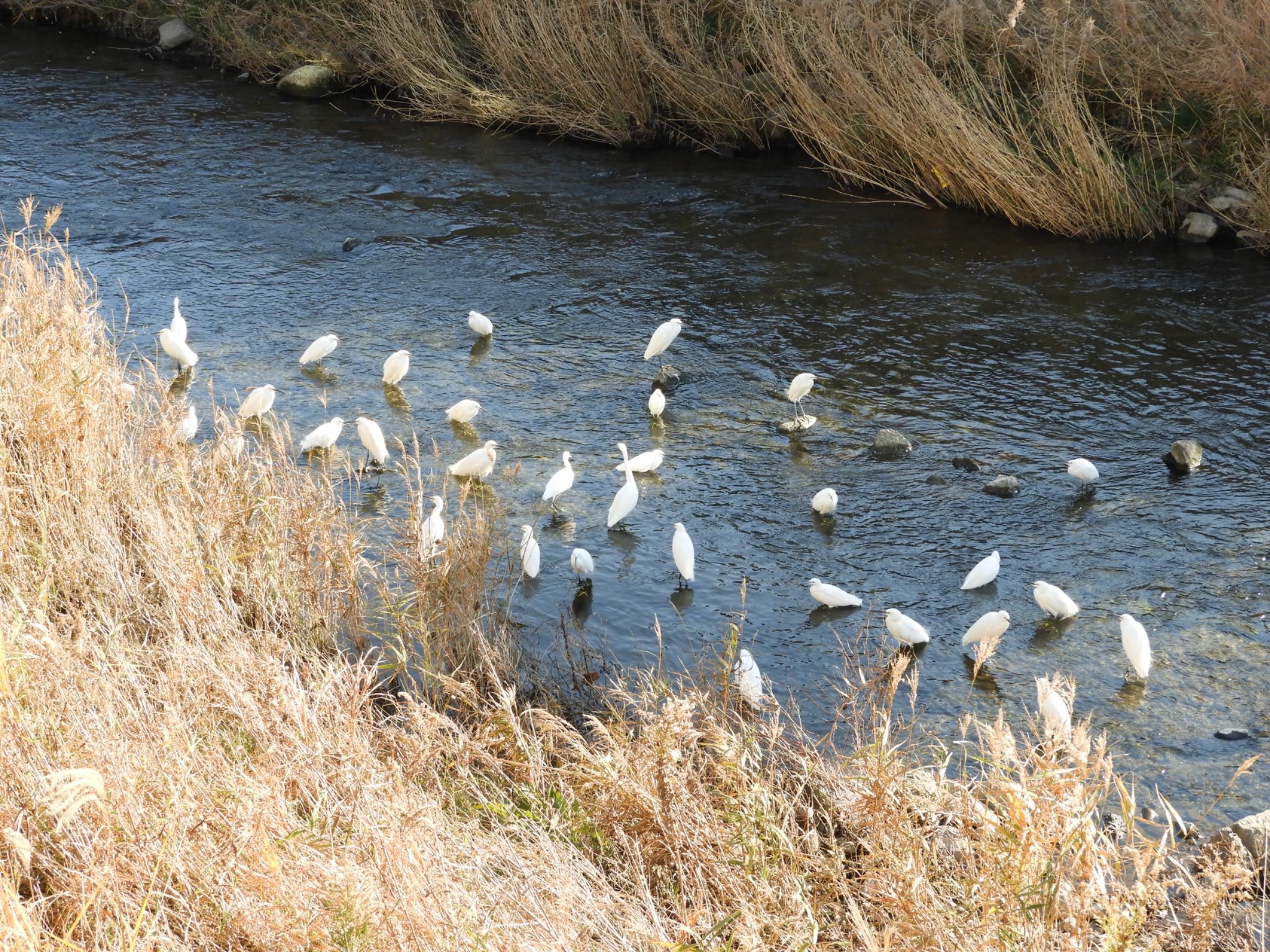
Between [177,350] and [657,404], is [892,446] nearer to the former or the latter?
[657,404]

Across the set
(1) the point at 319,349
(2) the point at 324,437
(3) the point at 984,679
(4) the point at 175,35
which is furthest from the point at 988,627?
(4) the point at 175,35

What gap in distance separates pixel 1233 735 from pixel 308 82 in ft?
38.8

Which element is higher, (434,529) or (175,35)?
(175,35)

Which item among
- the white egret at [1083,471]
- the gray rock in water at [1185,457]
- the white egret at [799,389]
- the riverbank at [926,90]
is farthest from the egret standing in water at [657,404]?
the riverbank at [926,90]

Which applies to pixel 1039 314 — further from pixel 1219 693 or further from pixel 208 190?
pixel 208 190

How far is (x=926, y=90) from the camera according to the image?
9.43m

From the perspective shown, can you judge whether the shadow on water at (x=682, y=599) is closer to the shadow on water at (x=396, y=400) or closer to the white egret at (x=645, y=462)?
the white egret at (x=645, y=462)

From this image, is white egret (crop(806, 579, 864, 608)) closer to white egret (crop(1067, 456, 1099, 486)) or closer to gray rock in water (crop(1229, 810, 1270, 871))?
white egret (crop(1067, 456, 1099, 486))

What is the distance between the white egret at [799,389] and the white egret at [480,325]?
2.15m

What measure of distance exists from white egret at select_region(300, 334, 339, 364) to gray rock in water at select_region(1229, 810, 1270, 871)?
557 cm

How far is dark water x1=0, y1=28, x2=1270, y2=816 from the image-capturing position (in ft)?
16.7

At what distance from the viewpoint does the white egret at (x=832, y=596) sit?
512 centimetres

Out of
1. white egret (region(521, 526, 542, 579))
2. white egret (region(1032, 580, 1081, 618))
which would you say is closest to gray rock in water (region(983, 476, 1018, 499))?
white egret (region(1032, 580, 1081, 618))

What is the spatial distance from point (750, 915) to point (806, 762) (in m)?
0.76
